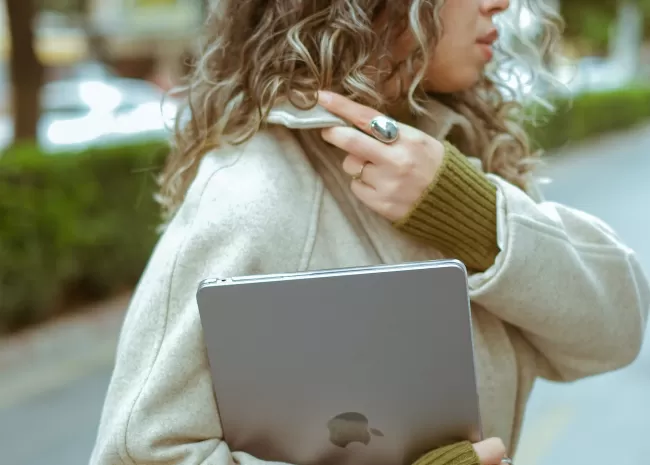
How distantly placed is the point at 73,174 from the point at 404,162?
4.96m

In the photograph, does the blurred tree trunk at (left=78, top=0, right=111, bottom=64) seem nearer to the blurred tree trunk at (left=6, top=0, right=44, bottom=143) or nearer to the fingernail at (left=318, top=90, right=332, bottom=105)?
the blurred tree trunk at (left=6, top=0, right=44, bottom=143)

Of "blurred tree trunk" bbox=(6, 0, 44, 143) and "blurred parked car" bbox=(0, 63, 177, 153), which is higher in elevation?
"blurred tree trunk" bbox=(6, 0, 44, 143)

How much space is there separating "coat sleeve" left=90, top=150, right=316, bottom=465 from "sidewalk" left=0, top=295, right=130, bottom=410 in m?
3.87

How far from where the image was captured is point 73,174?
5805 millimetres

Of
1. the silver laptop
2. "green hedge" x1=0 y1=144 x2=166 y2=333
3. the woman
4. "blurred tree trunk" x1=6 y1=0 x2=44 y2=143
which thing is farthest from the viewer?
"blurred tree trunk" x1=6 y1=0 x2=44 y2=143

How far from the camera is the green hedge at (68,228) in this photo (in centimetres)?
536

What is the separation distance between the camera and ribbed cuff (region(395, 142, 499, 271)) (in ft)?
4.03

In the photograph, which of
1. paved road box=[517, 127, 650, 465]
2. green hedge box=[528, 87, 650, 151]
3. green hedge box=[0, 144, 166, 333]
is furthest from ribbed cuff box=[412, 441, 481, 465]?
green hedge box=[528, 87, 650, 151]

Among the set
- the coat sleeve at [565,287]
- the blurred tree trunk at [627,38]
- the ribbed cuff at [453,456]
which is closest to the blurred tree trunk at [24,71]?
the coat sleeve at [565,287]

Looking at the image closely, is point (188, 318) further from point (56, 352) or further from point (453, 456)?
point (56, 352)

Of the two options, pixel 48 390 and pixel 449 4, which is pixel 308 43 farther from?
pixel 48 390

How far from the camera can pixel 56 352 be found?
215 inches

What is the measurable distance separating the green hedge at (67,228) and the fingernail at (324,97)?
3.71 metres

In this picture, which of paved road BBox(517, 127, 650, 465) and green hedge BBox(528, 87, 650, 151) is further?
green hedge BBox(528, 87, 650, 151)
